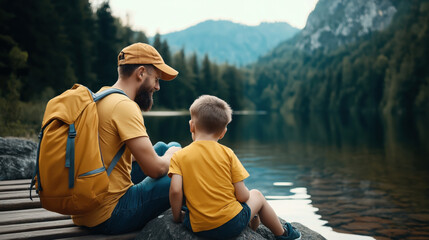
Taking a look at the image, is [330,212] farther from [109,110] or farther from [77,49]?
[77,49]

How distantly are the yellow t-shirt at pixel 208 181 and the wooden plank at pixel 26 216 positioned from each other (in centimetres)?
140

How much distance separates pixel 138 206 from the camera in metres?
2.90

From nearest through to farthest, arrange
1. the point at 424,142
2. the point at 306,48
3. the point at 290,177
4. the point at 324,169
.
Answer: the point at 290,177 < the point at 324,169 < the point at 424,142 < the point at 306,48

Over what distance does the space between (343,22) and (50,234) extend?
171 metres

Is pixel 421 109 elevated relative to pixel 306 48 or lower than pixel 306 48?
lower

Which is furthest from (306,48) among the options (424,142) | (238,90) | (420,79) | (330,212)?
(330,212)

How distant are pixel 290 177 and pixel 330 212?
10.4 ft

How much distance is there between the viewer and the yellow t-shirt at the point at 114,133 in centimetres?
257

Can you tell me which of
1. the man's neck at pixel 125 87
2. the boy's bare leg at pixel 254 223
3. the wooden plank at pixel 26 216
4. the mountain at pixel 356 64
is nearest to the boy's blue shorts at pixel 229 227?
the boy's bare leg at pixel 254 223

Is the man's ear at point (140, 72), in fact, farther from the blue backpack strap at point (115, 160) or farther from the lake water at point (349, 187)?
the lake water at point (349, 187)

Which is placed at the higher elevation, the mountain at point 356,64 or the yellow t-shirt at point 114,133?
the mountain at point 356,64

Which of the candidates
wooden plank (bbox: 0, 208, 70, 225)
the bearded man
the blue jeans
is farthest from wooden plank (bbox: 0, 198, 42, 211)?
the blue jeans

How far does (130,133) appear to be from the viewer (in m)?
2.56

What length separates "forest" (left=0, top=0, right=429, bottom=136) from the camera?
19984mm
